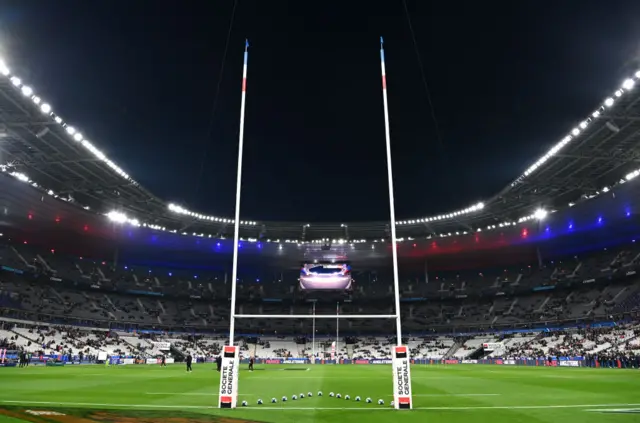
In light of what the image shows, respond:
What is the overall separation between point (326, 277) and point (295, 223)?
10148 millimetres

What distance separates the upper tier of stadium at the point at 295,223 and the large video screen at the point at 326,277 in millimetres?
4462

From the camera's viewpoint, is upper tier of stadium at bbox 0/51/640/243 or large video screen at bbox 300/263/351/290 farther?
large video screen at bbox 300/263/351/290

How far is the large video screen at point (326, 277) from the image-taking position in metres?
69.1

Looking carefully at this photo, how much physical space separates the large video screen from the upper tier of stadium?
4.46m

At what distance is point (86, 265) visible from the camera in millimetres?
68688

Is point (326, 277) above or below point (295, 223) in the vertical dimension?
below

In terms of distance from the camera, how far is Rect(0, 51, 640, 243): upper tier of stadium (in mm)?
31500

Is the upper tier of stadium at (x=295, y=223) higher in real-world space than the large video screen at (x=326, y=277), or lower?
higher

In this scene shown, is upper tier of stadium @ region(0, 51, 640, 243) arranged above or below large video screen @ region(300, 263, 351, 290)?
above

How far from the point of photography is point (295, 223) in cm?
6775

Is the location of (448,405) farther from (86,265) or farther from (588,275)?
(86,265)

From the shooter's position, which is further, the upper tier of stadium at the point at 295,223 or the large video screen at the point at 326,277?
the large video screen at the point at 326,277

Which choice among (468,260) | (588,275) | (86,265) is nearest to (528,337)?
(588,275)

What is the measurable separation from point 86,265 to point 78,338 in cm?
1796
